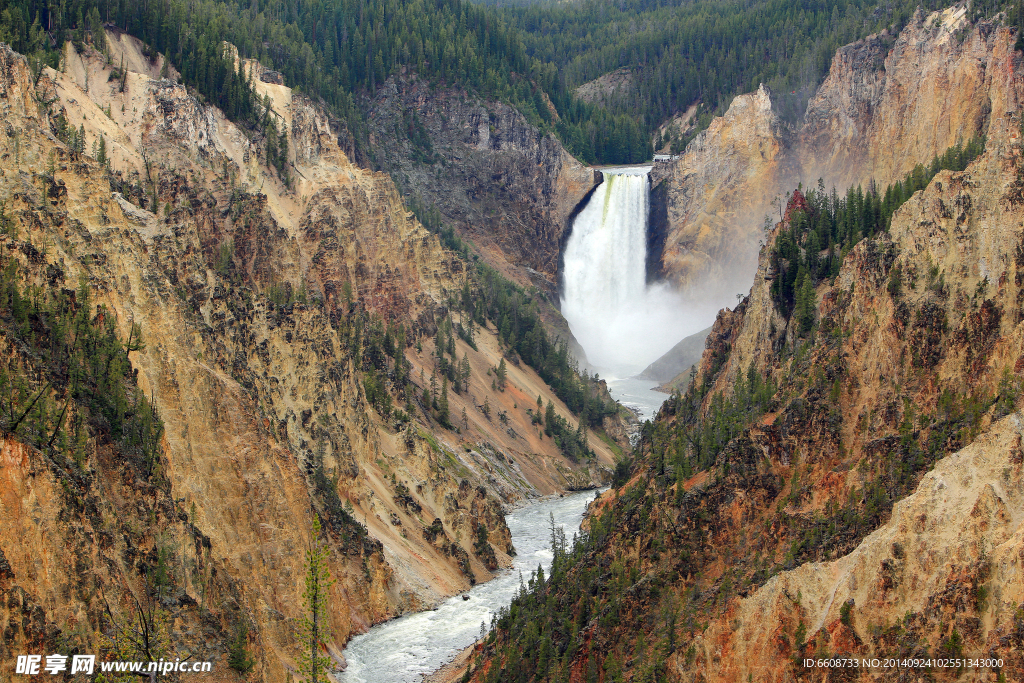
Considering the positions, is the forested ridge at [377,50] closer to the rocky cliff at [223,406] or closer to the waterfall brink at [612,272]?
the rocky cliff at [223,406]

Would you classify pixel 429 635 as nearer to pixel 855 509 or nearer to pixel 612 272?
pixel 855 509

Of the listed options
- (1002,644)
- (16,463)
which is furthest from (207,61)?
(1002,644)

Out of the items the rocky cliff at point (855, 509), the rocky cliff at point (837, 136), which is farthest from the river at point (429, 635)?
the rocky cliff at point (837, 136)

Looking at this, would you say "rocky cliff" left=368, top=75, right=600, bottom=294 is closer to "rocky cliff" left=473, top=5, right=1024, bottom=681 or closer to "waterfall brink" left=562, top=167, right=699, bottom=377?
"waterfall brink" left=562, top=167, right=699, bottom=377

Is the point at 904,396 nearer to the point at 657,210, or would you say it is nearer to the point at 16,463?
the point at 16,463

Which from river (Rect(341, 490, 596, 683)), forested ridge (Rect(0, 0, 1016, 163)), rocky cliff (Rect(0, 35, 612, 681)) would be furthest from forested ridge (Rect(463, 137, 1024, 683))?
forested ridge (Rect(0, 0, 1016, 163))

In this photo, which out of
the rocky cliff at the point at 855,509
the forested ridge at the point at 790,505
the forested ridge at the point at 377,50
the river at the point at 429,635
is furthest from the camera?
the forested ridge at the point at 377,50

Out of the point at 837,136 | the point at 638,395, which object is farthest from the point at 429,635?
the point at 837,136
